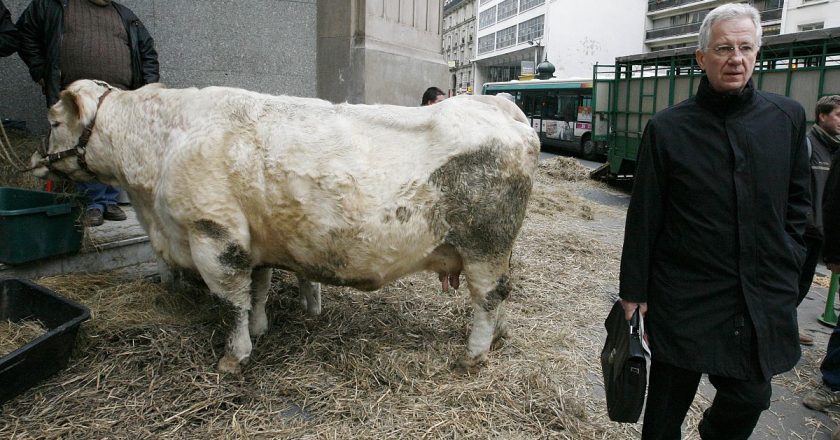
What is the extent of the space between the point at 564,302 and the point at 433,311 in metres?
1.26

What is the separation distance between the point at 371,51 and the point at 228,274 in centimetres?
447

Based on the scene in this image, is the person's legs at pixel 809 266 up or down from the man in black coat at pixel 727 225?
down

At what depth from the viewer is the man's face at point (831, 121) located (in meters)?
4.49

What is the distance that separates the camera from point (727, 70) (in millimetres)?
2014

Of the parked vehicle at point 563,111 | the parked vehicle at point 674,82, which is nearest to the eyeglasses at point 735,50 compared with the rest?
the parked vehicle at point 674,82

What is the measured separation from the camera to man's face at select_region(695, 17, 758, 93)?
1.98m

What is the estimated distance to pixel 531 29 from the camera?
52188mm

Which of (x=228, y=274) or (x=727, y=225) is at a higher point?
(x=727, y=225)

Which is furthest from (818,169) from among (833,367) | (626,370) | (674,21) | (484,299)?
(674,21)

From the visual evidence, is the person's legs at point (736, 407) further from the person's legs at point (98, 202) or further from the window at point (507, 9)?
the window at point (507, 9)

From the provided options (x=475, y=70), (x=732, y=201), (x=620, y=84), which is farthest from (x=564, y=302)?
(x=475, y=70)

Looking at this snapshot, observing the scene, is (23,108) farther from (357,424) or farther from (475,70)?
(475,70)

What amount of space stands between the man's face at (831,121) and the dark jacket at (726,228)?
3.04 meters

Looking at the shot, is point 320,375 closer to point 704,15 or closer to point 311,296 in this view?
point 311,296
